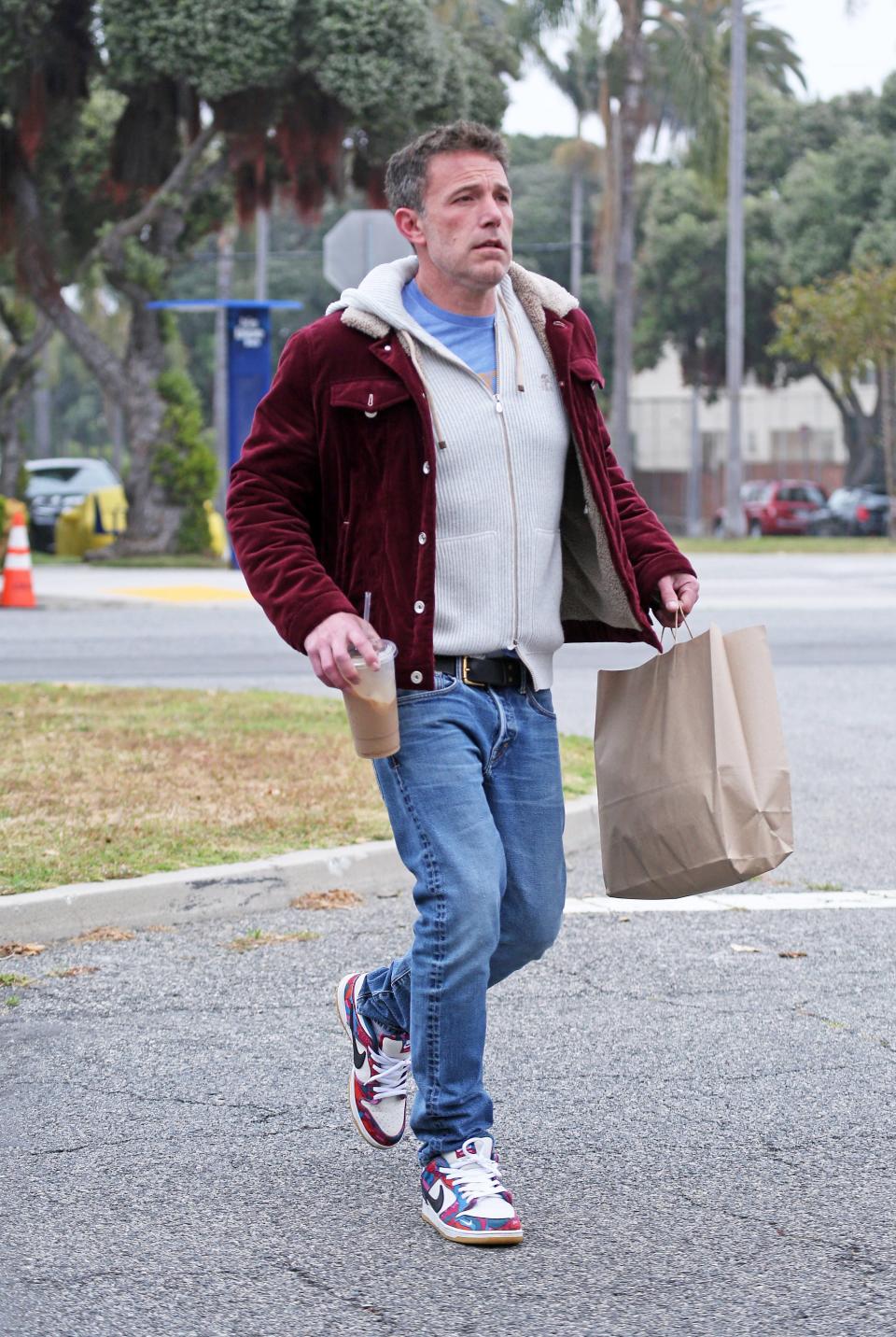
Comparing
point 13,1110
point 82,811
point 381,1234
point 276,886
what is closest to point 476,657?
point 381,1234

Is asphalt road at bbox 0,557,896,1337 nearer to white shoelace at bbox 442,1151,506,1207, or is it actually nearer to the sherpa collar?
white shoelace at bbox 442,1151,506,1207

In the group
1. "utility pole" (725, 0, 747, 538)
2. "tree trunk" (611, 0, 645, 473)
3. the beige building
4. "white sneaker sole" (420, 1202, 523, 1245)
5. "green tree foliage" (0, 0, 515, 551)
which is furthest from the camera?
the beige building

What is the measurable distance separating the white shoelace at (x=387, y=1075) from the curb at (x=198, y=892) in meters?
2.18

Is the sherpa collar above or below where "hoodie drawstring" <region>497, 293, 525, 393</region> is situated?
above

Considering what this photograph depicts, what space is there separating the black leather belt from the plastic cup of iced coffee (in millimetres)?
179

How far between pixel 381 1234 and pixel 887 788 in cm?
558

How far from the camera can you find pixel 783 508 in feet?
144

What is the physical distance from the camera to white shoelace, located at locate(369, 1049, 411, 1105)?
400 cm

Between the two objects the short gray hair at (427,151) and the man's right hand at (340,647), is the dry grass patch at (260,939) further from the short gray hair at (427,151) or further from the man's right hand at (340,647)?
the short gray hair at (427,151)

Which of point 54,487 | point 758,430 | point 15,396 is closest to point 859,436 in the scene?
point 758,430

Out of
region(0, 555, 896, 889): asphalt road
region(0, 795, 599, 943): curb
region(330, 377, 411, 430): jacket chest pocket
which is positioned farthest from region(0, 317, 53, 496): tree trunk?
region(330, 377, 411, 430): jacket chest pocket

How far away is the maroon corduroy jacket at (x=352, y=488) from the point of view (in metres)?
3.62

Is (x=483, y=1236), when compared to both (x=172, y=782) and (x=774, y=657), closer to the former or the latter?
(x=172, y=782)

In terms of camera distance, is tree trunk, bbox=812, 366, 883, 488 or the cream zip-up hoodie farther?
tree trunk, bbox=812, 366, 883, 488
